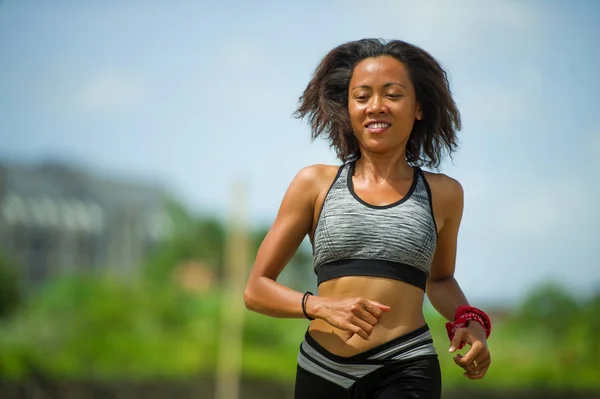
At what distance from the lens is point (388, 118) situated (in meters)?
3.53

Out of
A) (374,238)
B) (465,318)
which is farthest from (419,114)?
(465,318)

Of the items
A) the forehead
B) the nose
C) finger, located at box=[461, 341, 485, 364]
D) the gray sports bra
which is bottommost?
finger, located at box=[461, 341, 485, 364]

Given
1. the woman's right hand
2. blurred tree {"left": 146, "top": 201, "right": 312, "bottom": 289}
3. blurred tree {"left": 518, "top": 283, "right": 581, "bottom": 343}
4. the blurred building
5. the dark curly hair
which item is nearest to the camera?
the woman's right hand

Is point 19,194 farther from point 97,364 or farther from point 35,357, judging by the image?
point 35,357

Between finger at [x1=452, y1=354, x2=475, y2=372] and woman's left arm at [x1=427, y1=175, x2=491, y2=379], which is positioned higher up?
woman's left arm at [x1=427, y1=175, x2=491, y2=379]

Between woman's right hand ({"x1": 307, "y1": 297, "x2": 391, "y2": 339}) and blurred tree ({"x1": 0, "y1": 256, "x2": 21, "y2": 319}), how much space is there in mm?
27440

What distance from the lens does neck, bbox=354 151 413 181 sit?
11.8ft

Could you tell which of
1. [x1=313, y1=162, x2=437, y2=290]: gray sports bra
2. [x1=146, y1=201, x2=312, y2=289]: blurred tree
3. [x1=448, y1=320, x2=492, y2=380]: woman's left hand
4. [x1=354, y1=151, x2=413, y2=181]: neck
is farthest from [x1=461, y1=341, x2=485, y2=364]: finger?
[x1=146, y1=201, x2=312, y2=289]: blurred tree

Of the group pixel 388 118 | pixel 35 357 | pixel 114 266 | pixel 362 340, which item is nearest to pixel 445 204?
pixel 388 118

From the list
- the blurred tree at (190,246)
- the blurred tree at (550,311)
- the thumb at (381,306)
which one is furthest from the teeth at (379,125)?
the blurred tree at (190,246)

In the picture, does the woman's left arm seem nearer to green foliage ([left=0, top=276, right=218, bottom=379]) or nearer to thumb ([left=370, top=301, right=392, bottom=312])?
thumb ([left=370, top=301, right=392, bottom=312])

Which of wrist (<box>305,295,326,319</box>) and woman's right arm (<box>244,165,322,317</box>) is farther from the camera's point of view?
woman's right arm (<box>244,165,322,317</box>)

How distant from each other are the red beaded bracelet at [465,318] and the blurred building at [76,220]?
116ft

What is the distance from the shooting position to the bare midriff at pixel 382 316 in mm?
3352
